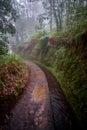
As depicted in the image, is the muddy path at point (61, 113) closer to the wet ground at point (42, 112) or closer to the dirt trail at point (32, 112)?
the wet ground at point (42, 112)

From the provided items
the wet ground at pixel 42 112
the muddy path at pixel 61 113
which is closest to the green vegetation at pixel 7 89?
the wet ground at pixel 42 112

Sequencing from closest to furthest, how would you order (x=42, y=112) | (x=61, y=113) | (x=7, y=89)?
(x=61, y=113) < (x=42, y=112) < (x=7, y=89)

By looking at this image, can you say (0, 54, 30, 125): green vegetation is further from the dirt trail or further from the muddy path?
the muddy path

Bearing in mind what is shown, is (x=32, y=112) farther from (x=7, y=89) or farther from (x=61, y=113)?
(x=7, y=89)

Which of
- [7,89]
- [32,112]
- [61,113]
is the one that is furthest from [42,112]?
[7,89]

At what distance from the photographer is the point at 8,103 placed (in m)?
7.89

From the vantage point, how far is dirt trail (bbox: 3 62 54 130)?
242 inches

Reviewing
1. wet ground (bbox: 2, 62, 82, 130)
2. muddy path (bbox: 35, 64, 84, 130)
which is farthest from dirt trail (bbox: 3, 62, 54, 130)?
muddy path (bbox: 35, 64, 84, 130)

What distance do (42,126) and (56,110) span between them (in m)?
1.46

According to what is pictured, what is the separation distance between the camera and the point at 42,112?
7098 millimetres

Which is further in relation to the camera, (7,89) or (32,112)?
(7,89)

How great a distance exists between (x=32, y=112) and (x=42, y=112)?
0.48 metres

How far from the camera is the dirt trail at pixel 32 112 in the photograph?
20.1 feet

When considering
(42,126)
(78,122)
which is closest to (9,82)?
(42,126)
